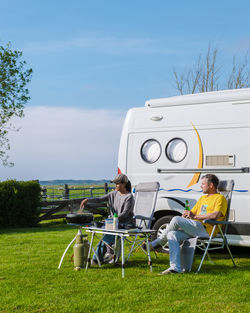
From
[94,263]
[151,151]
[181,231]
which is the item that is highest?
[151,151]

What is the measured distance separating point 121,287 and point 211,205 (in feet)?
6.10

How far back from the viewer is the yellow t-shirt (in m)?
6.12

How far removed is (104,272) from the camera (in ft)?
19.4

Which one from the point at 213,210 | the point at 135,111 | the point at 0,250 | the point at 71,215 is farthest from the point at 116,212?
the point at 0,250

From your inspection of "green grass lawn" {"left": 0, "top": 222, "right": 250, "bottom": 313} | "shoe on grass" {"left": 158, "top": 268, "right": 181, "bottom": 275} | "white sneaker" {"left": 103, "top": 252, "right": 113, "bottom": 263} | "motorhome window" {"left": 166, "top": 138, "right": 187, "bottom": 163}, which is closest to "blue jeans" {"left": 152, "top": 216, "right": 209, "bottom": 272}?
"shoe on grass" {"left": 158, "top": 268, "right": 181, "bottom": 275}

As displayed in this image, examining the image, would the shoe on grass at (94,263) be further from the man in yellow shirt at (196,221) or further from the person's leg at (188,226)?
the person's leg at (188,226)

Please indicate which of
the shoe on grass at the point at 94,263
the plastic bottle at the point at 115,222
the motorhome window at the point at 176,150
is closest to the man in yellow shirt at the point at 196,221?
the plastic bottle at the point at 115,222

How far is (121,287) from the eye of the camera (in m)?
5.08

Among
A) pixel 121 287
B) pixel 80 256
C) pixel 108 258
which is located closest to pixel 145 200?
pixel 108 258

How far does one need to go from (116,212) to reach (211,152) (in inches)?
68.0

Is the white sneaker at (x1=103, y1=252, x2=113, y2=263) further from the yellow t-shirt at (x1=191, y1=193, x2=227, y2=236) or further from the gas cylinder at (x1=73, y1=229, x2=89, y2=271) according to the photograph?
the yellow t-shirt at (x1=191, y1=193, x2=227, y2=236)

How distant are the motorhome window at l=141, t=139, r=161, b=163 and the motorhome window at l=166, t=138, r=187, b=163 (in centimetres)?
18

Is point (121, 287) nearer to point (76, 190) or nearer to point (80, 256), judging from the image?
point (80, 256)

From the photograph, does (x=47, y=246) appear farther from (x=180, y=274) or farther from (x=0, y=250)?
(x=180, y=274)
